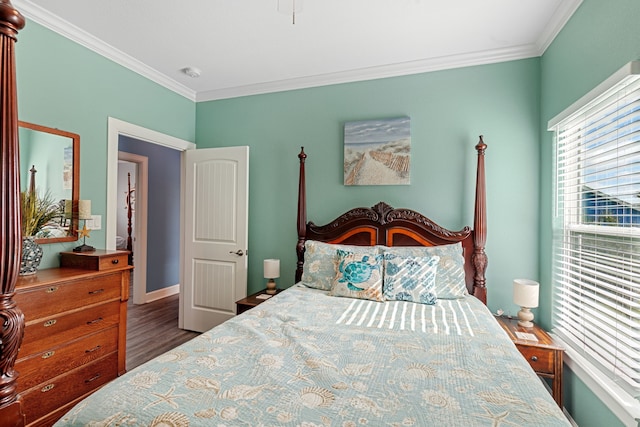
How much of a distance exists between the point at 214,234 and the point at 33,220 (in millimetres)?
1586

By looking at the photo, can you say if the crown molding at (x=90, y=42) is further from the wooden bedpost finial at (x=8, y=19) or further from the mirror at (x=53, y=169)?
the wooden bedpost finial at (x=8, y=19)

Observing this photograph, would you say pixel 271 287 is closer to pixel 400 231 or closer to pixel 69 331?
pixel 400 231

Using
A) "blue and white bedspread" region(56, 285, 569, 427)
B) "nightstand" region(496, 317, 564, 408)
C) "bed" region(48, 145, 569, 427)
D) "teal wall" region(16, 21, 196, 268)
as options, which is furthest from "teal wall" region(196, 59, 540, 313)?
"blue and white bedspread" region(56, 285, 569, 427)

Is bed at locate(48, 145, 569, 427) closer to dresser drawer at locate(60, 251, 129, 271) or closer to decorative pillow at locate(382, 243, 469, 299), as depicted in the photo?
decorative pillow at locate(382, 243, 469, 299)

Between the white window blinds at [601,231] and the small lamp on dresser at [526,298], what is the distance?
17cm

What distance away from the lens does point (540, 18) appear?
224cm

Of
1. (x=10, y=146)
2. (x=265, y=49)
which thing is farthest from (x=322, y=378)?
(x=265, y=49)

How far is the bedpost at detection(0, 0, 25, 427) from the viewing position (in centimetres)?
88

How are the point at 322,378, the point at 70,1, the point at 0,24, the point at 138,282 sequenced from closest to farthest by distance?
the point at 0,24 < the point at 322,378 < the point at 70,1 < the point at 138,282

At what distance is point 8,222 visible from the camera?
2.95 ft

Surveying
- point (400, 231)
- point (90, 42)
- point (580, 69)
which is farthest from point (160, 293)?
point (580, 69)

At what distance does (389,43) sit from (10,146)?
8.32 ft

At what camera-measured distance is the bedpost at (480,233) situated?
2586 millimetres

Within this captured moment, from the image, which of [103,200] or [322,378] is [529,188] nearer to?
[322,378]
